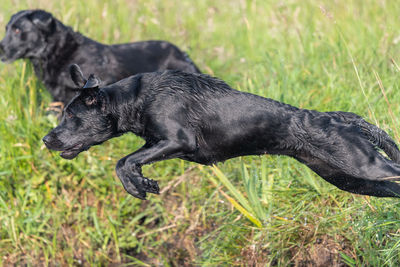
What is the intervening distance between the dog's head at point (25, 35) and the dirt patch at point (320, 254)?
10.9 feet

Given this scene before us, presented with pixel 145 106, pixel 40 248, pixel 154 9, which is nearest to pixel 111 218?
pixel 40 248

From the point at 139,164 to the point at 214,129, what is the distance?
53cm

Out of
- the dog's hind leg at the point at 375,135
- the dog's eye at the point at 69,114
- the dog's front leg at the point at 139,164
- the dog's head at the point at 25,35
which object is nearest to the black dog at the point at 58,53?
the dog's head at the point at 25,35

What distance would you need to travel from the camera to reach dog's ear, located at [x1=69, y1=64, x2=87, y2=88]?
3.15 meters

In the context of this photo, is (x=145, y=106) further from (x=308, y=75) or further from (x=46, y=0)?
(x=46, y=0)

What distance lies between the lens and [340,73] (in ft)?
15.8

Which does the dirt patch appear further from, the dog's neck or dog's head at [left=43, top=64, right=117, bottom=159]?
dog's head at [left=43, top=64, right=117, bottom=159]

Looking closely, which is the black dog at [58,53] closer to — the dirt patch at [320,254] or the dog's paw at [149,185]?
the dog's paw at [149,185]

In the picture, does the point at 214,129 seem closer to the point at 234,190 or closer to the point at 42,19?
the point at 234,190

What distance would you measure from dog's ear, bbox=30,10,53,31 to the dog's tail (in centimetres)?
331

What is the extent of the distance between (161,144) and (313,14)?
373 centimetres

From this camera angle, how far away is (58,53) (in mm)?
5387

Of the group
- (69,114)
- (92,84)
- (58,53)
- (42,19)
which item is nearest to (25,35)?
(42,19)

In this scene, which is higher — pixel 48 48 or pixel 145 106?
pixel 145 106
